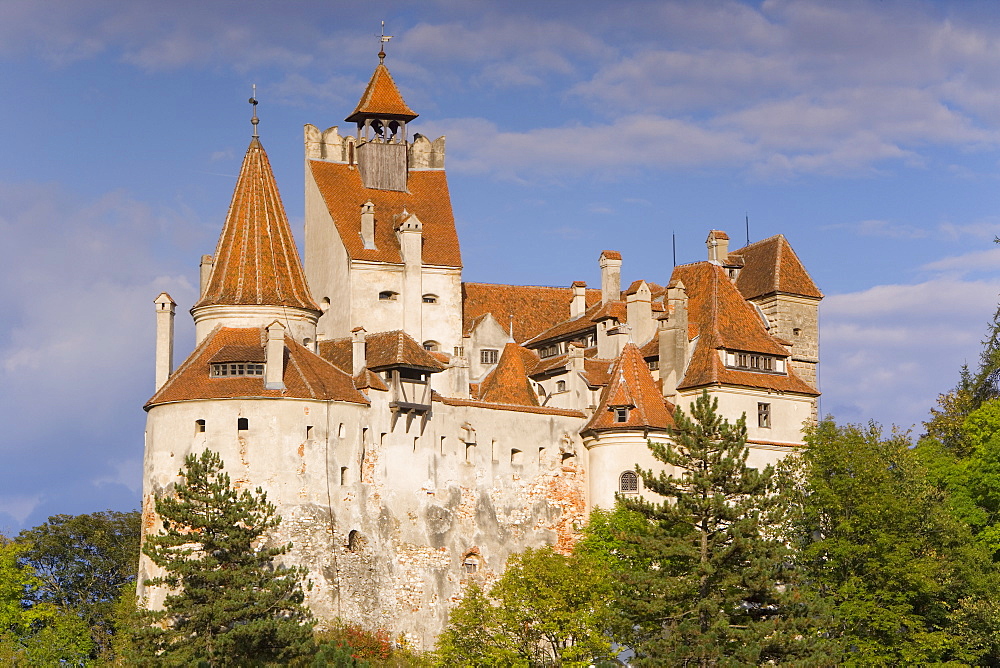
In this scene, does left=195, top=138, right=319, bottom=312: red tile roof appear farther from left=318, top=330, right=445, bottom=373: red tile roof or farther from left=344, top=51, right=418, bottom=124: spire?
left=344, top=51, right=418, bottom=124: spire

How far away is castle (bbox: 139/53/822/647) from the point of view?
258 ft

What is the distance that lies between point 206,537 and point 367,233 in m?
28.5

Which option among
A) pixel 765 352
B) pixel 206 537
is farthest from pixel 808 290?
pixel 206 537

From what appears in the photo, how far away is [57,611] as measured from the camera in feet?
311

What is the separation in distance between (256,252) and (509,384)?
1427cm

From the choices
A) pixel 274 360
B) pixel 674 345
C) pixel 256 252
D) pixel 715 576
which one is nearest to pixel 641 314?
pixel 674 345

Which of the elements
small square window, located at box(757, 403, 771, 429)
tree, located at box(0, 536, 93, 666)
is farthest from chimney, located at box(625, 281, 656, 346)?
tree, located at box(0, 536, 93, 666)

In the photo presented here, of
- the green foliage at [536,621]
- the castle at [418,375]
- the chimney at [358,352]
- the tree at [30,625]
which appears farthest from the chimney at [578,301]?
the tree at [30,625]

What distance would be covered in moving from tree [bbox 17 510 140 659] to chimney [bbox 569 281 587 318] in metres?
26.1

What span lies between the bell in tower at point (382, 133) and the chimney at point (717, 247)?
16306 mm

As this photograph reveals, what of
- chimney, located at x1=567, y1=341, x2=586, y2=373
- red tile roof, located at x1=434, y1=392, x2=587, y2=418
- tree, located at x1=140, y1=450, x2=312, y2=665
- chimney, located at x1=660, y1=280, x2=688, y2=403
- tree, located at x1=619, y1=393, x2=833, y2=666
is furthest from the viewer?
chimney, located at x1=567, y1=341, x2=586, y2=373

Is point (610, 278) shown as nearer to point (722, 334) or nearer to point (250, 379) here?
point (722, 334)

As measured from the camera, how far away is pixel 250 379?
7869 cm

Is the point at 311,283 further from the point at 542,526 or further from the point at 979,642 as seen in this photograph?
the point at 979,642
